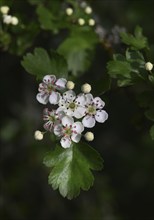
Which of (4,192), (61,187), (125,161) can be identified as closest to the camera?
(61,187)

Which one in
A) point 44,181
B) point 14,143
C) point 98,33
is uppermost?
point 98,33

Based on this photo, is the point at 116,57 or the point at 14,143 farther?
the point at 14,143

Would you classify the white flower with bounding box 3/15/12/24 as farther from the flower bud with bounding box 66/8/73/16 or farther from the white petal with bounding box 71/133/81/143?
the white petal with bounding box 71/133/81/143

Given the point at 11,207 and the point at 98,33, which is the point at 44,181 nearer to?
the point at 11,207

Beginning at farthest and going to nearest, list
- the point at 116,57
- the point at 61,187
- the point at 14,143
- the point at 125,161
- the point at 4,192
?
the point at 125,161, the point at 14,143, the point at 4,192, the point at 116,57, the point at 61,187

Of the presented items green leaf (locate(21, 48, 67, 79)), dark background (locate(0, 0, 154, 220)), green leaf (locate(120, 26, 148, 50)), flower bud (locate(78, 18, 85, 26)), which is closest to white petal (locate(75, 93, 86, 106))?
green leaf (locate(21, 48, 67, 79))

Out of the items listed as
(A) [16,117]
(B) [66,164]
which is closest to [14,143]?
(A) [16,117]

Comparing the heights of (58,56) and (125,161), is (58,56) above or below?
above

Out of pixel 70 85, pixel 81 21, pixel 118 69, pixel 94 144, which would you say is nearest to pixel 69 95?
pixel 70 85
